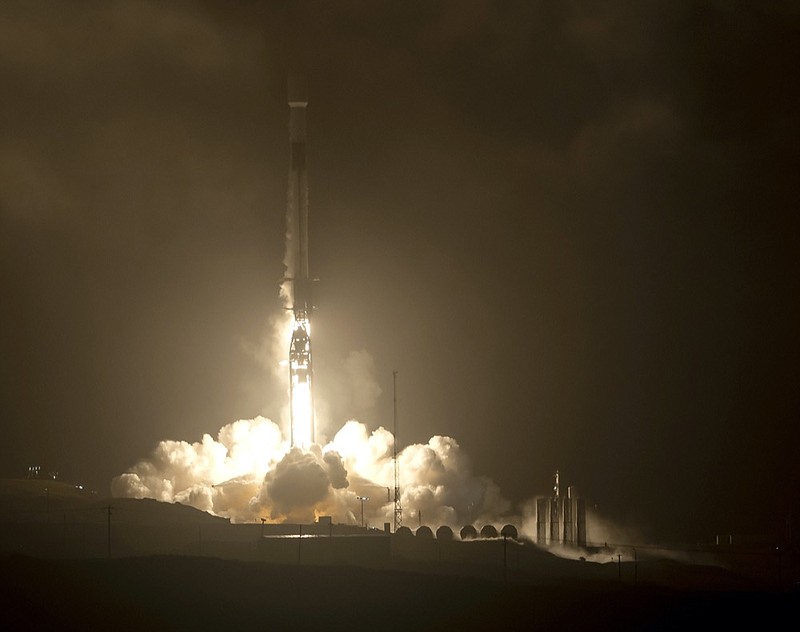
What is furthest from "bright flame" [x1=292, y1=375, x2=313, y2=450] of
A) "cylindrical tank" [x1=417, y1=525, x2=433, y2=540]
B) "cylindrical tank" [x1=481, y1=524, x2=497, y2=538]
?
"cylindrical tank" [x1=481, y1=524, x2=497, y2=538]

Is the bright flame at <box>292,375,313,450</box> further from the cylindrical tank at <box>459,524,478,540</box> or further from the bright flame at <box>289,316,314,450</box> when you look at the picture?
the cylindrical tank at <box>459,524,478,540</box>

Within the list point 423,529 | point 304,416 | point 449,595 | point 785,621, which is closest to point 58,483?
point 304,416

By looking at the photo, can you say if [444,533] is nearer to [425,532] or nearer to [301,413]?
[425,532]

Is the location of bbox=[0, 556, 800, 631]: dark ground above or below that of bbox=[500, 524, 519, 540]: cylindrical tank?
below

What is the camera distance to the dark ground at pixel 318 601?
10125cm

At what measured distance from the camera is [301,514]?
147500 millimetres

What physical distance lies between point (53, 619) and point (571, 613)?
29.7 metres

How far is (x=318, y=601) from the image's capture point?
350ft

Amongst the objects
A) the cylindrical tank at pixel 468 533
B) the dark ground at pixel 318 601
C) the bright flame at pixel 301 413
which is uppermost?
the bright flame at pixel 301 413

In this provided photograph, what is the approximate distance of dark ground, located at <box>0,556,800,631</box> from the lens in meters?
101

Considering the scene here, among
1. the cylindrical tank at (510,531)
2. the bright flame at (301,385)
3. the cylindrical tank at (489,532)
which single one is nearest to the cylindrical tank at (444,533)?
the cylindrical tank at (489,532)

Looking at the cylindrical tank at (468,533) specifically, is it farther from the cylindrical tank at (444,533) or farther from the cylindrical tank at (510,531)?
the cylindrical tank at (510,531)

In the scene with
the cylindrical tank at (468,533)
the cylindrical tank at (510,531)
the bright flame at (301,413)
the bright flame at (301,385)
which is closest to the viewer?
the cylindrical tank at (510,531)

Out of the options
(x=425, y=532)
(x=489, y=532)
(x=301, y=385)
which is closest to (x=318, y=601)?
(x=425, y=532)
